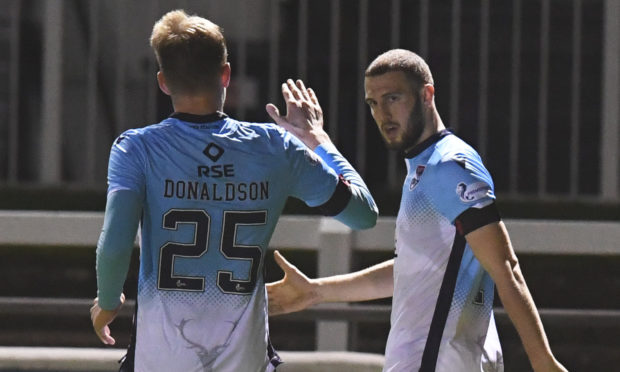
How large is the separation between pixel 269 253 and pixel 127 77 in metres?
7.75

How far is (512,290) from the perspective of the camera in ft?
11.5

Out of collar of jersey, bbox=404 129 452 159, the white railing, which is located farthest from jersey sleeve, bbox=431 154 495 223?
the white railing

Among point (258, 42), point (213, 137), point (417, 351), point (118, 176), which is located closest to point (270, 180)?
point (213, 137)

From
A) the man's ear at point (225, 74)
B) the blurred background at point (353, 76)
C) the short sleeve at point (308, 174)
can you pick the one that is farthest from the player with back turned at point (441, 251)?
the blurred background at point (353, 76)

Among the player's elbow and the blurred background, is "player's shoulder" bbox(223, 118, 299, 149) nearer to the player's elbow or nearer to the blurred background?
the player's elbow

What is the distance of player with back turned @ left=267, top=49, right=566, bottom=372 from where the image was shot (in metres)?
3.53

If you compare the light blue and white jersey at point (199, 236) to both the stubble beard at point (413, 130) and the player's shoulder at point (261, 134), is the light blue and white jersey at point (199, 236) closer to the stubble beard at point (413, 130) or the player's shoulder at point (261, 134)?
the player's shoulder at point (261, 134)

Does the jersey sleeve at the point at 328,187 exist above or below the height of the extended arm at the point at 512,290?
above

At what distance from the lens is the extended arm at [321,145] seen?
370cm

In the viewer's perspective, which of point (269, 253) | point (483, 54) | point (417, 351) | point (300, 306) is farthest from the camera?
point (483, 54)

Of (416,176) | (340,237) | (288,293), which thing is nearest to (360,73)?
(340,237)

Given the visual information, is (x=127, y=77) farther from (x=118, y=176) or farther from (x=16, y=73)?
(x=118, y=176)

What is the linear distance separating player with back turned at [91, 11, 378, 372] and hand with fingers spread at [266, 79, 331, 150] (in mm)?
289

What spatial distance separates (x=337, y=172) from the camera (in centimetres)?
380
